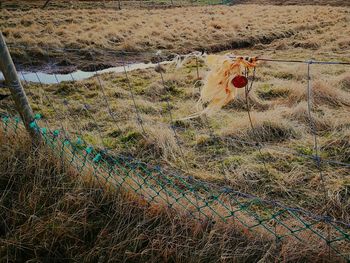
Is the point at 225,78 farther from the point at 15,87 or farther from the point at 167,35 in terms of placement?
the point at 167,35

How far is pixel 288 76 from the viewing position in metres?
6.73

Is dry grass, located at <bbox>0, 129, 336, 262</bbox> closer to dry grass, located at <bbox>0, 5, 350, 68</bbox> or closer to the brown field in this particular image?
the brown field

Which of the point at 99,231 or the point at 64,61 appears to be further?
the point at 64,61

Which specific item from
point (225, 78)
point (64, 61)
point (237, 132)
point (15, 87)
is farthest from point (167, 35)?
point (225, 78)

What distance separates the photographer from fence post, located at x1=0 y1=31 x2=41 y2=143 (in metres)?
2.22

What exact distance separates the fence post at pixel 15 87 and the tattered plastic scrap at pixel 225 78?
4.46ft

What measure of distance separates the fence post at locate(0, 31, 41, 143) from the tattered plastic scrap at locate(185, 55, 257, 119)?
1359 millimetres

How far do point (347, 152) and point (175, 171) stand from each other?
6.17ft

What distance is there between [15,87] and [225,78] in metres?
1.52

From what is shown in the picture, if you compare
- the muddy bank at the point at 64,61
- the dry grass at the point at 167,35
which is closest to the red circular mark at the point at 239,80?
the muddy bank at the point at 64,61

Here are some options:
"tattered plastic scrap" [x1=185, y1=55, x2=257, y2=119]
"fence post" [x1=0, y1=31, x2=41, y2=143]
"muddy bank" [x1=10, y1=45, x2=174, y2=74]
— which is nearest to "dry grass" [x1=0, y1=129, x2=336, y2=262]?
"fence post" [x1=0, y1=31, x2=41, y2=143]

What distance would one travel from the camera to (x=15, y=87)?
232 cm

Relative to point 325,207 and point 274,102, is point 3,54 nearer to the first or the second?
point 325,207

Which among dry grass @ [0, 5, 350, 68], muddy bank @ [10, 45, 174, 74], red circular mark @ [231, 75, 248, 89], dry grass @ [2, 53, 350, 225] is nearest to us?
red circular mark @ [231, 75, 248, 89]
